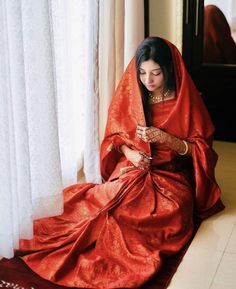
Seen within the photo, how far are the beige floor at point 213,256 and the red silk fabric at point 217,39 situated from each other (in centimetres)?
105

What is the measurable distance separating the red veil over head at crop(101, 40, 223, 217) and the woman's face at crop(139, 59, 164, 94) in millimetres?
60

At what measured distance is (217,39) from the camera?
3.47 m

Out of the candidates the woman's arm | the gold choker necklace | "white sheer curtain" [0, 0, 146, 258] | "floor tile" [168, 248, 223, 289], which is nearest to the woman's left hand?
the woman's arm

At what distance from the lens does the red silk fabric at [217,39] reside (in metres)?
3.41

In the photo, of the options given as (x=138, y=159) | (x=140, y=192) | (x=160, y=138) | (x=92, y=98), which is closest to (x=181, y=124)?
(x=160, y=138)

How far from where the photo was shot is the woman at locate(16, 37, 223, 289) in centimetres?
213

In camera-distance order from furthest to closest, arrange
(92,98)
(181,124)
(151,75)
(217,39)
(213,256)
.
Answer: (217,39)
(92,98)
(181,124)
(151,75)
(213,256)

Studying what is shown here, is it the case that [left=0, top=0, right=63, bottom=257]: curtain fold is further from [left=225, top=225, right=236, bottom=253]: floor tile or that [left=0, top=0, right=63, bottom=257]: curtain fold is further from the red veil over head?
[left=225, top=225, right=236, bottom=253]: floor tile

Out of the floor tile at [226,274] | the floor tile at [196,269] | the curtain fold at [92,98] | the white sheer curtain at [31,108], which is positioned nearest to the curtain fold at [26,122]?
the white sheer curtain at [31,108]

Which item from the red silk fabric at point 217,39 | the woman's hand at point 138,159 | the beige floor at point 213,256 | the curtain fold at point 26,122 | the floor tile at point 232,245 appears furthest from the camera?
the red silk fabric at point 217,39

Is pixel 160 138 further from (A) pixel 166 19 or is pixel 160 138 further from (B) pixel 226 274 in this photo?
(A) pixel 166 19

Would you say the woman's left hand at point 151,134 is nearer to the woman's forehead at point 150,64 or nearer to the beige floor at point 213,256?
the woman's forehead at point 150,64

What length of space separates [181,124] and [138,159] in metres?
0.26

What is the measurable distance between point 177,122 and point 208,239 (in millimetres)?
547
